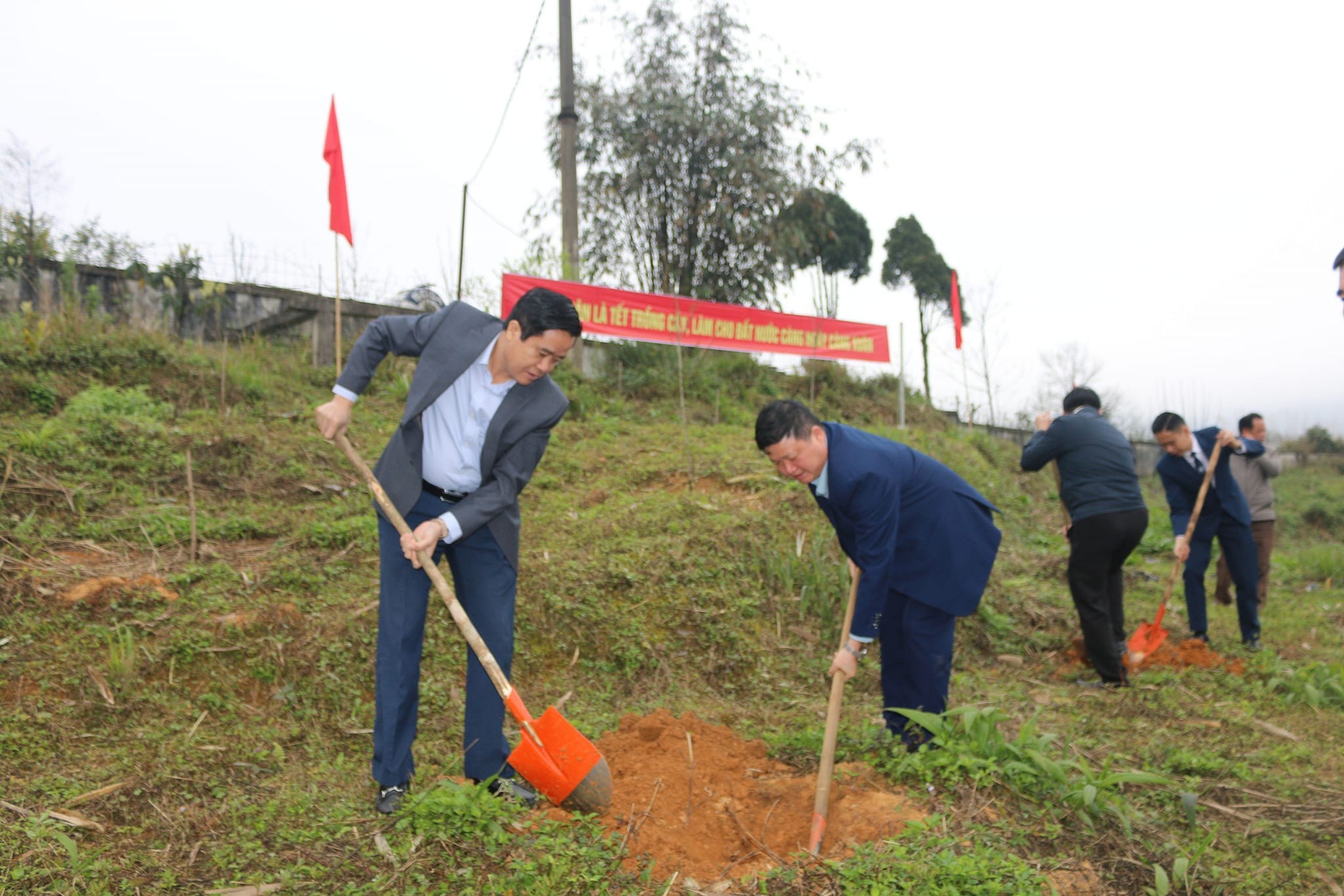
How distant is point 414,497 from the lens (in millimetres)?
2857

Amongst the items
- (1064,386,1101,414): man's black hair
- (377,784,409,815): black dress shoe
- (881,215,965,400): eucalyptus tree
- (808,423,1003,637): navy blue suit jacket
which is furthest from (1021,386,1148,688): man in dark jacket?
(881,215,965,400): eucalyptus tree

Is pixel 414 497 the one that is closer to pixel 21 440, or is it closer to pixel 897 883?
pixel 897 883

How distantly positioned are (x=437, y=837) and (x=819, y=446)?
1799mm

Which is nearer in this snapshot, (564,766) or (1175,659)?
(564,766)

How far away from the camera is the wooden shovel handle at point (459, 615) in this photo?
2732 millimetres

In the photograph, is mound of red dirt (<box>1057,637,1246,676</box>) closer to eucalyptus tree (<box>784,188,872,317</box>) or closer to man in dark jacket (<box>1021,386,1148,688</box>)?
man in dark jacket (<box>1021,386,1148,688</box>)

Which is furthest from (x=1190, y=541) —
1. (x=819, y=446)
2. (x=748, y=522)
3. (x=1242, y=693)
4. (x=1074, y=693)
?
(x=819, y=446)

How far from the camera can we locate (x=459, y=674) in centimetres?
428

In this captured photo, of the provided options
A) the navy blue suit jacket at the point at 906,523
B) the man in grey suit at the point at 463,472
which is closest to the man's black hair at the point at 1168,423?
the navy blue suit jacket at the point at 906,523

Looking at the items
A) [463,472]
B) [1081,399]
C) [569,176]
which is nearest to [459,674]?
[463,472]

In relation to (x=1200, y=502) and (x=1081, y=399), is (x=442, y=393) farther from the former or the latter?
(x=1200, y=502)

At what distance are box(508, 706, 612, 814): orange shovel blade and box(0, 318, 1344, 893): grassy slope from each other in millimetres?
125

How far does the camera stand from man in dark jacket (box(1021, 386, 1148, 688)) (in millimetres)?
4941

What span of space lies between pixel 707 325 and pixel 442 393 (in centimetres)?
741
